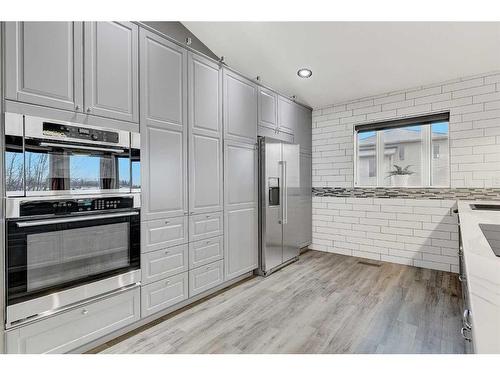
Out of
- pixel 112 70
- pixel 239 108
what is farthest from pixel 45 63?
pixel 239 108

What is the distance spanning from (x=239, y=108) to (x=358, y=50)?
1472 millimetres

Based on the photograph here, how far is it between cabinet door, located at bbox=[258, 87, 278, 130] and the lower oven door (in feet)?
6.78

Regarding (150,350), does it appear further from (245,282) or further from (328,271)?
(328,271)

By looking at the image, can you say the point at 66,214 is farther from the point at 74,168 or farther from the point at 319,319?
the point at 319,319

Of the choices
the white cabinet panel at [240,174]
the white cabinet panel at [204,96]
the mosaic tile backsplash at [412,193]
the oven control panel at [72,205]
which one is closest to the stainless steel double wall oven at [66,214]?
the oven control panel at [72,205]

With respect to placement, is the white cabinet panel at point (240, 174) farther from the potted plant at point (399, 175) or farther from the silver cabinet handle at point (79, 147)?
the potted plant at point (399, 175)

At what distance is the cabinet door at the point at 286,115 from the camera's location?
380cm

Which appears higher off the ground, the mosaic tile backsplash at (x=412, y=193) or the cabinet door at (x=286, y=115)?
the cabinet door at (x=286, y=115)

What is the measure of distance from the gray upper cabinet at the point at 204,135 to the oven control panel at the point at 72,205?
0.67 metres

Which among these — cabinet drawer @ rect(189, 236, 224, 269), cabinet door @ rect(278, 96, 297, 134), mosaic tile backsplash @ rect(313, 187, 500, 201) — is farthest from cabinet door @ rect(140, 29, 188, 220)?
mosaic tile backsplash @ rect(313, 187, 500, 201)

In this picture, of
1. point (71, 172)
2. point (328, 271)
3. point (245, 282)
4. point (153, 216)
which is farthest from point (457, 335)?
point (71, 172)

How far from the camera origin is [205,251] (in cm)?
268

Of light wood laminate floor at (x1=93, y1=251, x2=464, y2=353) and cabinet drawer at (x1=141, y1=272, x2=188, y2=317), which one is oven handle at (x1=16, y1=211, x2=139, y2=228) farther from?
light wood laminate floor at (x1=93, y1=251, x2=464, y2=353)

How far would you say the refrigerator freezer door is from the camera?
364 cm
